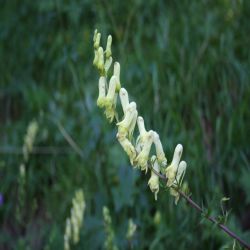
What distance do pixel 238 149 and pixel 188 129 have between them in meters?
0.34

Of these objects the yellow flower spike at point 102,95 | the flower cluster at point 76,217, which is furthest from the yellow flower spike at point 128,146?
the flower cluster at point 76,217

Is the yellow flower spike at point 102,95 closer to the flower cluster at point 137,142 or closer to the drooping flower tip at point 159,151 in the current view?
the flower cluster at point 137,142

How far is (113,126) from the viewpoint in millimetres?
3270

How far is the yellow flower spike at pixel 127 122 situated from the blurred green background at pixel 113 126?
37.8 inches

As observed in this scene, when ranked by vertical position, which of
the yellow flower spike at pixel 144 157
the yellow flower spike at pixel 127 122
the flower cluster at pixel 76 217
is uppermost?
the yellow flower spike at pixel 127 122

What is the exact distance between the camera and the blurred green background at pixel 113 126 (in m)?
2.90

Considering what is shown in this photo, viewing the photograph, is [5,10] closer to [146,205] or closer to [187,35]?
[187,35]

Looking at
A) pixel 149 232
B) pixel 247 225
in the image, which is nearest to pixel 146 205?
pixel 149 232

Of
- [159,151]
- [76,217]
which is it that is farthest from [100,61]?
[76,217]

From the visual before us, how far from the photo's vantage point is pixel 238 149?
9.98 feet

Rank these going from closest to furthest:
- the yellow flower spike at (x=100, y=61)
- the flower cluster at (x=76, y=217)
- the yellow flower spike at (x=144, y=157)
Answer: the yellow flower spike at (x=144, y=157), the yellow flower spike at (x=100, y=61), the flower cluster at (x=76, y=217)

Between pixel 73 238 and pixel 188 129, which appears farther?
pixel 188 129

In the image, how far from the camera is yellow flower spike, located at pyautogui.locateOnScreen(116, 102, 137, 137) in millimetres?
1663

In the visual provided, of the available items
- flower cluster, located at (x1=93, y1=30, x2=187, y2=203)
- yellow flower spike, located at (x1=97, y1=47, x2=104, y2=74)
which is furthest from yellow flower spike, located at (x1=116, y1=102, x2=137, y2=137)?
yellow flower spike, located at (x1=97, y1=47, x2=104, y2=74)
